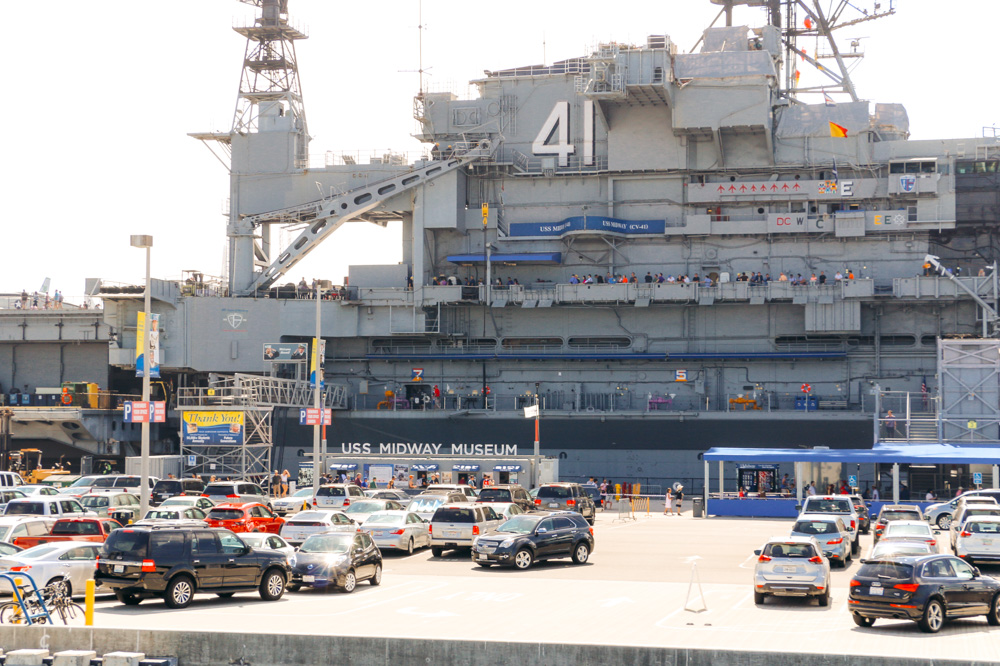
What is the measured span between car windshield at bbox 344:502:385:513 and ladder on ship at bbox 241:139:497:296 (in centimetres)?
2732

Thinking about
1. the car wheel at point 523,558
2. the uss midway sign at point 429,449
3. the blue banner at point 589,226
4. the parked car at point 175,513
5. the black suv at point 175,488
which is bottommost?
the car wheel at point 523,558

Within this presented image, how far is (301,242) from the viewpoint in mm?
62562

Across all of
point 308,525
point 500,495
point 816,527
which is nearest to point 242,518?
point 308,525

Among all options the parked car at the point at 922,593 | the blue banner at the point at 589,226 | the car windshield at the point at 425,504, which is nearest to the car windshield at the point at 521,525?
the car windshield at the point at 425,504

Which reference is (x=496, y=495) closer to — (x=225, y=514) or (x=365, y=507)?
(x=365, y=507)

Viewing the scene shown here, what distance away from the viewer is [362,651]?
18391mm

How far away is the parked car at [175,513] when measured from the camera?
3309cm

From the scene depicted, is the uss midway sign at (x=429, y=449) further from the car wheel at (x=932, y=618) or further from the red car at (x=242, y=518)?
the car wheel at (x=932, y=618)

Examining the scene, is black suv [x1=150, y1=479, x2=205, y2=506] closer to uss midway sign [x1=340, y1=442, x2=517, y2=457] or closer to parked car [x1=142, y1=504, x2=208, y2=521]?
parked car [x1=142, y1=504, x2=208, y2=521]

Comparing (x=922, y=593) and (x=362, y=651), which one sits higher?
(x=922, y=593)

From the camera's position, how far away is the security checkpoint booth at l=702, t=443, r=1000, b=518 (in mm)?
45938

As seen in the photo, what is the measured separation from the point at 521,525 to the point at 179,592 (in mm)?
11225

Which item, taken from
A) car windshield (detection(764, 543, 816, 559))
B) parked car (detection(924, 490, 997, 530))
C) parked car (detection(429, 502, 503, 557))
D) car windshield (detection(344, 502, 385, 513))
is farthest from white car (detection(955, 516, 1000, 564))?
car windshield (detection(344, 502, 385, 513))

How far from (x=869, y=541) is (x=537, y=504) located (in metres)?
12.4
